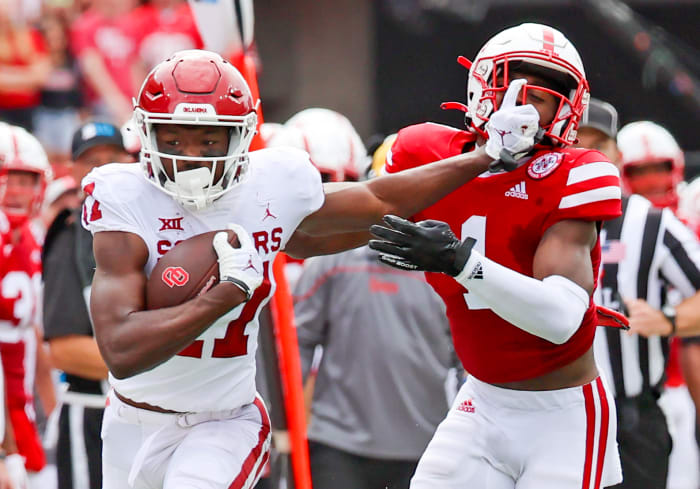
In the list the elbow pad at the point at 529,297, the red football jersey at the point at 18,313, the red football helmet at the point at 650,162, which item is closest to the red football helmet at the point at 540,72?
the elbow pad at the point at 529,297

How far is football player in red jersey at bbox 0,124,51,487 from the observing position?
17.0 ft

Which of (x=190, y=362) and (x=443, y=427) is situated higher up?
(x=190, y=362)

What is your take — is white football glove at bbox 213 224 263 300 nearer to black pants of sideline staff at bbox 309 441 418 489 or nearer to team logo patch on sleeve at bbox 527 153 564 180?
team logo patch on sleeve at bbox 527 153 564 180

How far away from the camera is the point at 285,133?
5945mm

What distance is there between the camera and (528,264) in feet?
10.6

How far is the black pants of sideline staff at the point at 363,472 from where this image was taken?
477 cm

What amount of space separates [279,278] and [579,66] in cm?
156

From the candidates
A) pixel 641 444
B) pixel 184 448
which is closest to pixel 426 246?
pixel 184 448

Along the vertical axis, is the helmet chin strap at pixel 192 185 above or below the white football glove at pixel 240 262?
above

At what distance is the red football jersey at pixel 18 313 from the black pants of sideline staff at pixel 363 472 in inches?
56.0

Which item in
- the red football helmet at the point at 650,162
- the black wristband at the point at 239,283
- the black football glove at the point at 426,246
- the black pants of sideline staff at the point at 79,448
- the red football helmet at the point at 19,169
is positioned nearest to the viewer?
the black football glove at the point at 426,246

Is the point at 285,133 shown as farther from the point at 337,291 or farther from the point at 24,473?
the point at 24,473

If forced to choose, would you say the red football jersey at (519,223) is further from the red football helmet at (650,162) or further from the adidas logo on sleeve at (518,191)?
the red football helmet at (650,162)

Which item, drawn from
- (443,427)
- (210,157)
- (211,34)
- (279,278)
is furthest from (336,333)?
(210,157)
